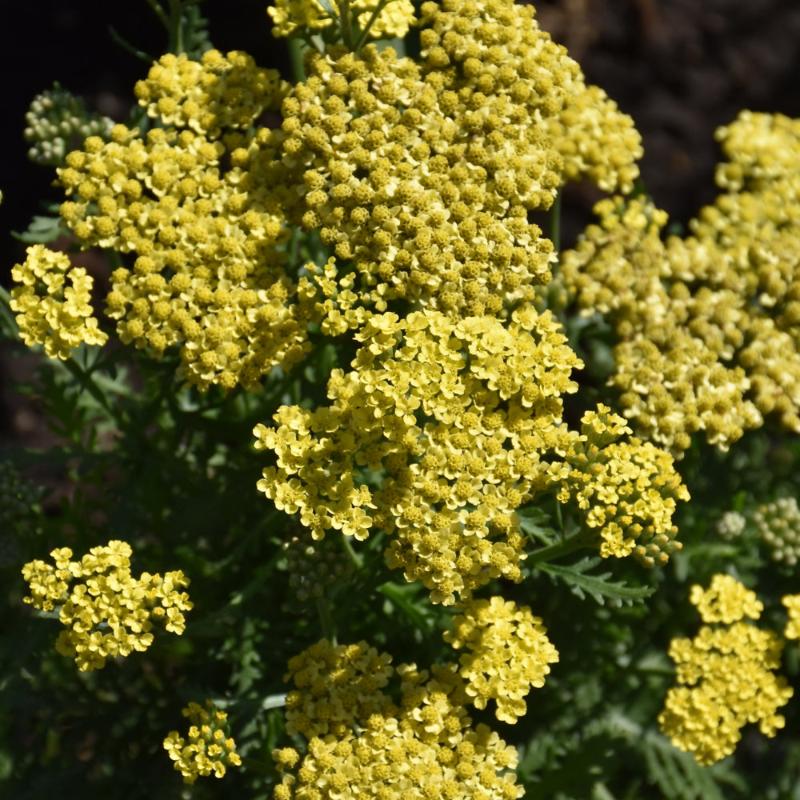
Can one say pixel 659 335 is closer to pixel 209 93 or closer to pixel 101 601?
pixel 209 93

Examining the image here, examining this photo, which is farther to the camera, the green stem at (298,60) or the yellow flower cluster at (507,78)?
the green stem at (298,60)

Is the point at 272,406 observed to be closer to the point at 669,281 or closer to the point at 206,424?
the point at 206,424

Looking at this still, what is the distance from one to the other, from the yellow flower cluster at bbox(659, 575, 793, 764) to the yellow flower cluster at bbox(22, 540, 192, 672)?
7.50ft

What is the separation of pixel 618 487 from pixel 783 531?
1.60 meters

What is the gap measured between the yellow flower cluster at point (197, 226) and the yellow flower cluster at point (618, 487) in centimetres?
115

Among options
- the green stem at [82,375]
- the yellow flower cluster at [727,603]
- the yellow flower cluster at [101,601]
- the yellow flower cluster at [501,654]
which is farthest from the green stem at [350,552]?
the yellow flower cluster at [727,603]

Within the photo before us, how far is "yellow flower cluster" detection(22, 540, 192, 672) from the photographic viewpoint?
441cm

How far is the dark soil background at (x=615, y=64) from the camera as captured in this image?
8.55m

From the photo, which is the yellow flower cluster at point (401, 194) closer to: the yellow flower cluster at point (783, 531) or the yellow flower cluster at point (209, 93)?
the yellow flower cluster at point (209, 93)

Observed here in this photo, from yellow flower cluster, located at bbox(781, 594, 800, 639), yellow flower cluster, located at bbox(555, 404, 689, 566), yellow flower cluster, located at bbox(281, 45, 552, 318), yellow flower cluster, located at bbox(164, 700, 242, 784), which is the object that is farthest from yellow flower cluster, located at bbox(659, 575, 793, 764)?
yellow flower cluster, located at bbox(164, 700, 242, 784)

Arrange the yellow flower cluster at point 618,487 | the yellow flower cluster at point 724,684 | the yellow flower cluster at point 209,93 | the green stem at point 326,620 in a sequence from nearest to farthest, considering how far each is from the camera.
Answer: the yellow flower cluster at point 618,487 → the green stem at point 326,620 → the yellow flower cluster at point 209,93 → the yellow flower cluster at point 724,684

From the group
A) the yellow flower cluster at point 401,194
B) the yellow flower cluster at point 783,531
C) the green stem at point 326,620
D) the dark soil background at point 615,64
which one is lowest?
the green stem at point 326,620

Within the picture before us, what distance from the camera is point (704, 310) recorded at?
5.42 meters

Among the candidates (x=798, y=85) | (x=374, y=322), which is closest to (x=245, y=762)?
(x=374, y=322)
